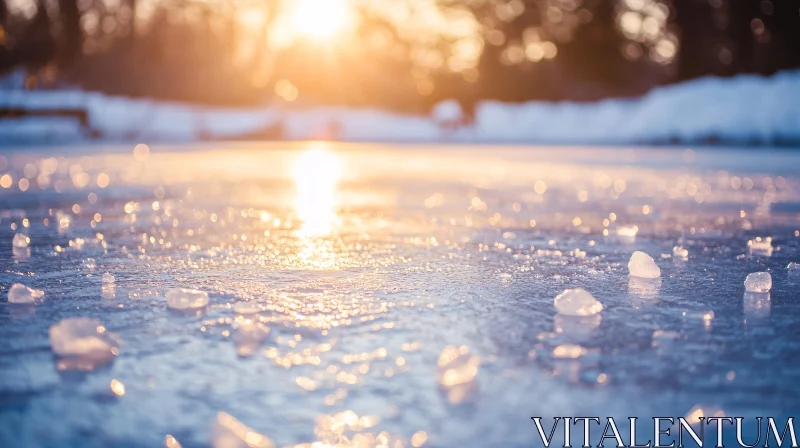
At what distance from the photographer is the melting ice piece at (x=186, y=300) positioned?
4.32 ft

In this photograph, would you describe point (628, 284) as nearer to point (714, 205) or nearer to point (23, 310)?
point (23, 310)

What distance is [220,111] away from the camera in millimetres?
12297

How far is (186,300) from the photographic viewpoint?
1.32 metres

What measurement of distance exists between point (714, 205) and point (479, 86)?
13.7 meters

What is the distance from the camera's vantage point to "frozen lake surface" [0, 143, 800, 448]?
0.81 metres

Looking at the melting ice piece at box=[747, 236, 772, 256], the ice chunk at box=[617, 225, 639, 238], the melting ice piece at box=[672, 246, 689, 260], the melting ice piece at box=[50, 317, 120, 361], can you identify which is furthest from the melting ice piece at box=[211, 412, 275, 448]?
the ice chunk at box=[617, 225, 639, 238]

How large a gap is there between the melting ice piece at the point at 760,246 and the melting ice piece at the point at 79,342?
185 centimetres

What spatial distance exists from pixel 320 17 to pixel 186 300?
1655 cm

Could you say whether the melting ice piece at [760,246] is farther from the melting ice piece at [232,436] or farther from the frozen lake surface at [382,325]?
the melting ice piece at [232,436]

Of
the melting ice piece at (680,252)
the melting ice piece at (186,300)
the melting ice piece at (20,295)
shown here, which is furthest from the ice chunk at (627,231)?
the melting ice piece at (20,295)

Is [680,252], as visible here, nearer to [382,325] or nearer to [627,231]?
[627,231]

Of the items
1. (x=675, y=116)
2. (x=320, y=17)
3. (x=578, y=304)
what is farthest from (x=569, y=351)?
(x=320, y=17)

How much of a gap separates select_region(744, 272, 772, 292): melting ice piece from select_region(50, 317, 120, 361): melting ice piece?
130cm

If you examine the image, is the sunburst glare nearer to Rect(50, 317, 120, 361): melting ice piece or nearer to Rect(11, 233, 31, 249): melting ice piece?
Rect(11, 233, 31, 249): melting ice piece
